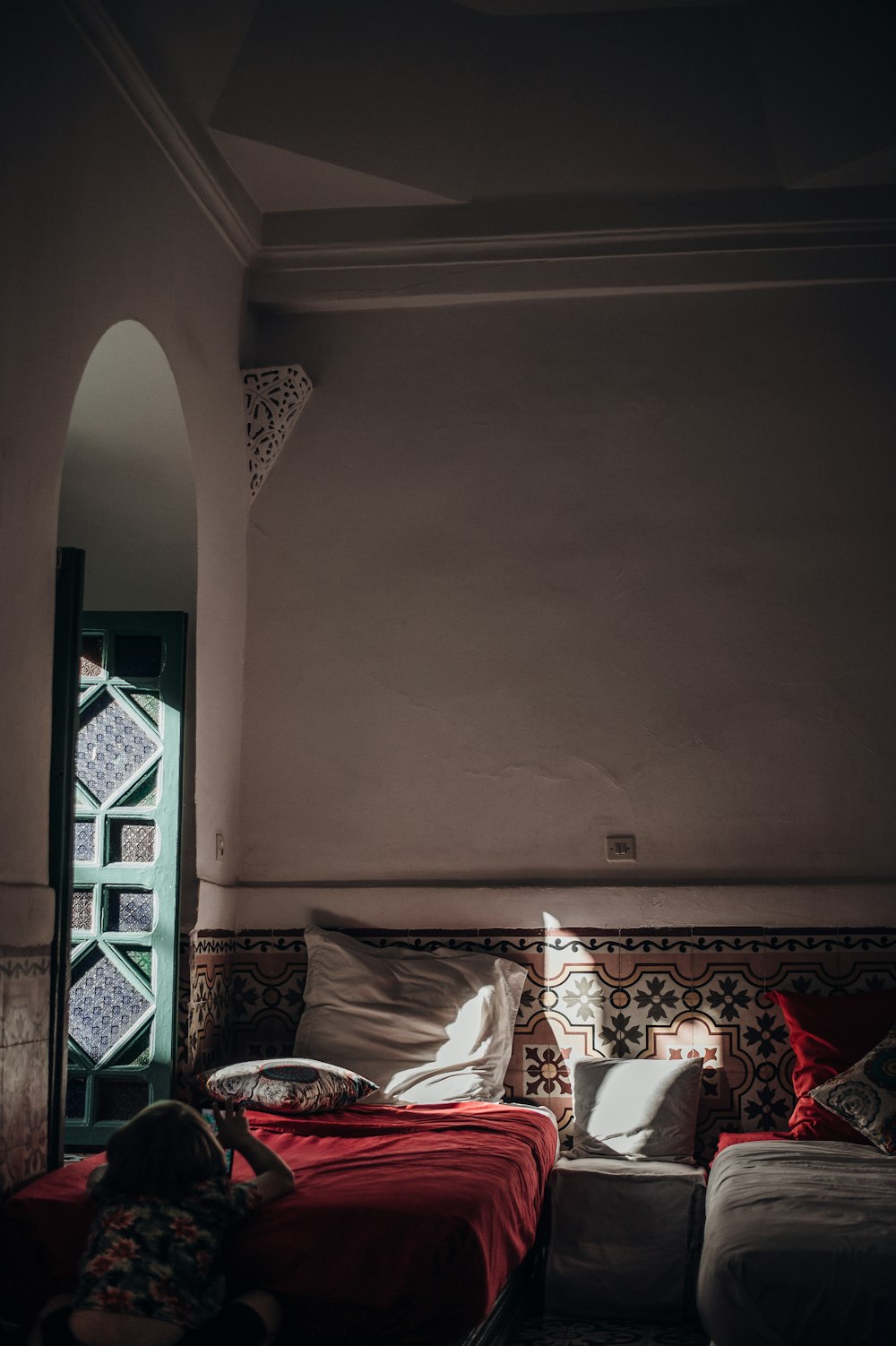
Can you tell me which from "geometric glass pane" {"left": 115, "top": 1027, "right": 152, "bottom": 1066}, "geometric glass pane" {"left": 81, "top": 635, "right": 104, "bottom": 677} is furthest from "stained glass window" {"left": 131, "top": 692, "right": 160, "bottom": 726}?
"geometric glass pane" {"left": 115, "top": 1027, "right": 152, "bottom": 1066}

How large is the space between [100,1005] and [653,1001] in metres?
2.25

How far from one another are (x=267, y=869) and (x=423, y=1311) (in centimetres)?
283

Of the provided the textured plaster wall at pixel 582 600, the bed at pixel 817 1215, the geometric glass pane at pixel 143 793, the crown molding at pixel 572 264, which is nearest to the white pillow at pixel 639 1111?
the bed at pixel 817 1215

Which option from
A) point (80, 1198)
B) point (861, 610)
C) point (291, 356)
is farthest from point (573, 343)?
point (80, 1198)

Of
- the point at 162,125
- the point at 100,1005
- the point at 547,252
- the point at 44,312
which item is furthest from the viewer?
the point at 547,252

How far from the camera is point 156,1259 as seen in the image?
2979 millimetres

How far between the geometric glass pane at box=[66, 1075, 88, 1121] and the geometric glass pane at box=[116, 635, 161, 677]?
5.38ft

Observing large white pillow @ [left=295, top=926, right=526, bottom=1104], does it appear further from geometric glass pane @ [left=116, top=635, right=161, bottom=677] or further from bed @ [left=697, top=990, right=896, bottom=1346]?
geometric glass pane @ [left=116, top=635, right=161, bottom=677]

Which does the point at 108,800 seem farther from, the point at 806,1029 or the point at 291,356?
the point at 806,1029

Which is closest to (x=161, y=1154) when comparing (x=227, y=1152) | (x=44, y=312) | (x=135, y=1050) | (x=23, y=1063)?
(x=23, y=1063)

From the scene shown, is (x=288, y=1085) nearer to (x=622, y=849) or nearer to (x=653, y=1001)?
(x=653, y=1001)

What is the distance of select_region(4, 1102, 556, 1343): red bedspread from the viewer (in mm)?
3113

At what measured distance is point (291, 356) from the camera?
6.15 m

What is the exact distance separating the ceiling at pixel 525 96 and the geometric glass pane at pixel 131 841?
279cm
